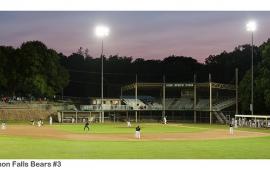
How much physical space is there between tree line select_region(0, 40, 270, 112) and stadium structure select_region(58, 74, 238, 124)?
3956 millimetres

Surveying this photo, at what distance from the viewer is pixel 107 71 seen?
96250 mm

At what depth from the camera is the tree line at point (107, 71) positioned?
71750 mm

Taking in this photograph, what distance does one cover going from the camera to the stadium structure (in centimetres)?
7575

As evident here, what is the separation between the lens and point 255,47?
83.9 m

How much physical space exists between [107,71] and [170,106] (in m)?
19.3

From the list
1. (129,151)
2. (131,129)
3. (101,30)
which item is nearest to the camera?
(129,151)

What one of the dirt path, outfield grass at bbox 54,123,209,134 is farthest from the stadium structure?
the dirt path

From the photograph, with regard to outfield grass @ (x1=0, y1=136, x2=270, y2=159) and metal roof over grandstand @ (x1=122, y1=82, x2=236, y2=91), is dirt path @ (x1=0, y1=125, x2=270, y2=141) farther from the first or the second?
metal roof over grandstand @ (x1=122, y1=82, x2=236, y2=91)

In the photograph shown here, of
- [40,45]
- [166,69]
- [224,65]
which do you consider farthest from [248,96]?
[40,45]

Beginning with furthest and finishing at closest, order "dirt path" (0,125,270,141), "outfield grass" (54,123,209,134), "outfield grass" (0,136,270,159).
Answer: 1. "outfield grass" (54,123,209,134)
2. "dirt path" (0,125,270,141)
3. "outfield grass" (0,136,270,159)

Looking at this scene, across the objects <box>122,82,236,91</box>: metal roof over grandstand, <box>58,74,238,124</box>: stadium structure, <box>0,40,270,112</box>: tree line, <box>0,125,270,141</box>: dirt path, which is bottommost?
<box>0,125,270,141</box>: dirt path

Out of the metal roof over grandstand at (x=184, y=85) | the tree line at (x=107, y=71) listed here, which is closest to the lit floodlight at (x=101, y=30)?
the metal roof over grandstand at (x=184, y=85)

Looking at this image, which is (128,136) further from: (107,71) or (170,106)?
(107,71)

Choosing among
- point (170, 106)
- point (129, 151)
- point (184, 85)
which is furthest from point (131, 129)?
point (170, 106)
